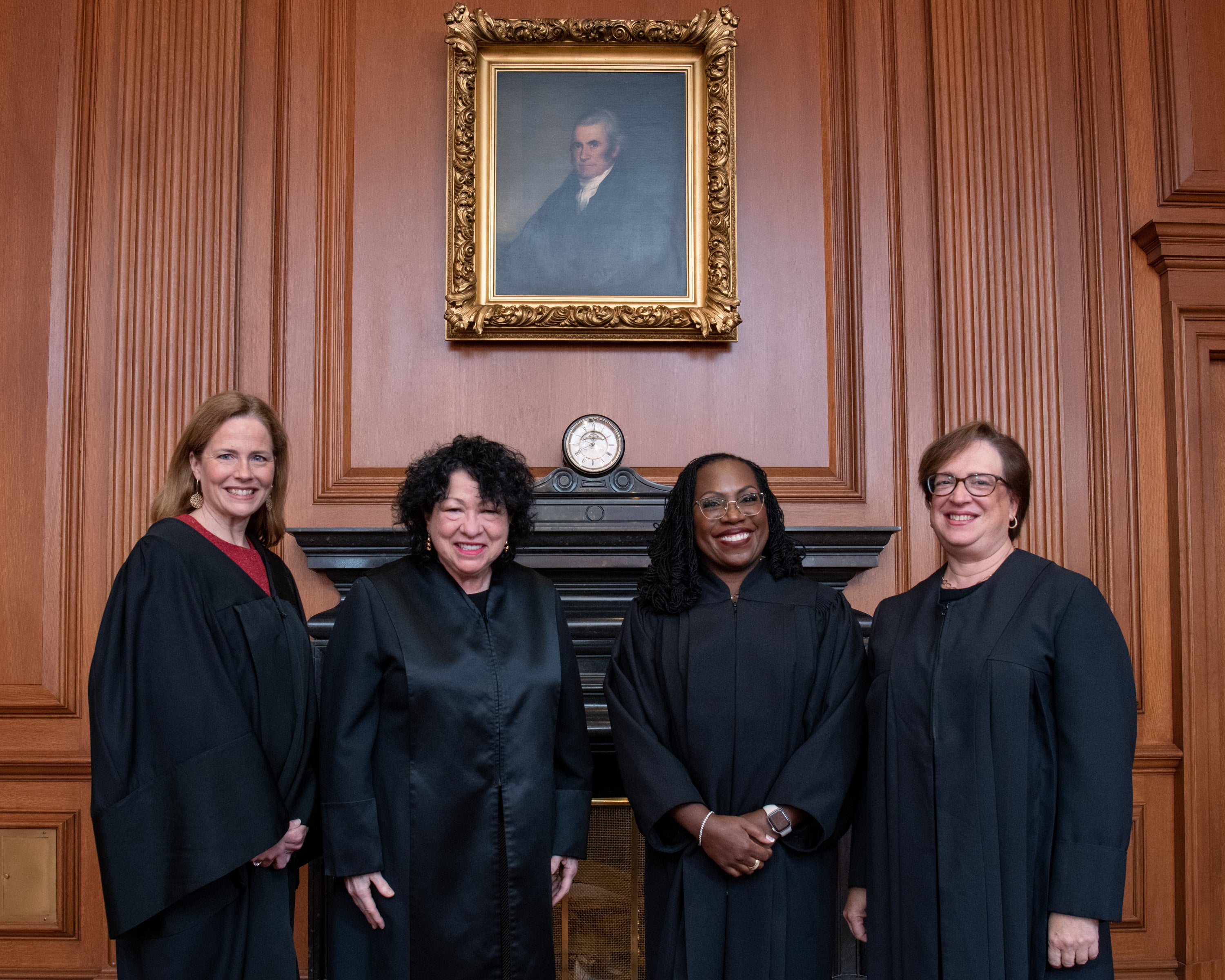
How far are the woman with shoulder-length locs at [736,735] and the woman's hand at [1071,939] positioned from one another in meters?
0.52

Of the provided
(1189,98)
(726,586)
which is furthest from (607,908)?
(1189,98)

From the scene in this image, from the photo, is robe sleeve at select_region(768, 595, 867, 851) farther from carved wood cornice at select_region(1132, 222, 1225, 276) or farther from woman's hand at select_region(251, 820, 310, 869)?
carved wood cornice at select_region(1132, 222, 1225, 276)

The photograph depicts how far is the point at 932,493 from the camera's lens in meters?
2.41

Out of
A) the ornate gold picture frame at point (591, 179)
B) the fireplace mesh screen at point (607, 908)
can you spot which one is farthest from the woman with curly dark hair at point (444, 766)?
the ornate gold picture frame at point (591, 179)

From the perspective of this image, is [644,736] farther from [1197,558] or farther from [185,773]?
[1197,558]

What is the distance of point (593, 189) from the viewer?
3900 mm

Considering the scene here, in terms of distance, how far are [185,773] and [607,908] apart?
1821 millimetres

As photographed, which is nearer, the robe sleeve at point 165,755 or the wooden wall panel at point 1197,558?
the robe sleeve at point 165,755

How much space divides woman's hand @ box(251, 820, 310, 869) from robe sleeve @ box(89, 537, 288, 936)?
0.22 ft

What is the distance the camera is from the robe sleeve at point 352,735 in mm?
2395

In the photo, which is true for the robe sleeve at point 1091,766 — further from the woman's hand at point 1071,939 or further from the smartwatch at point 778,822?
the smartwatch at point 778,822

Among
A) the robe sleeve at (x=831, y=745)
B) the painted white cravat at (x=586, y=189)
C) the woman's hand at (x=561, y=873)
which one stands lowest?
the woman's hand at (x=561, y=873)

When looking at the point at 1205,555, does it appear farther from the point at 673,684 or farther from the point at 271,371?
the point at 271,371

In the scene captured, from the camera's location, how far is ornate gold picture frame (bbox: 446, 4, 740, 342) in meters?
3.83
